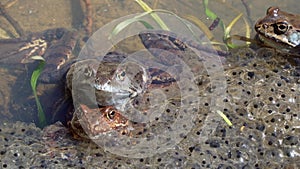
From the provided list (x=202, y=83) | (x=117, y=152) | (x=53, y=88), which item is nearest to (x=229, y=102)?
(x=202, y=83)

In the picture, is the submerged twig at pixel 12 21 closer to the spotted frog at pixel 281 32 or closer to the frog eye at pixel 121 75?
the frog eye at pixel 121 75

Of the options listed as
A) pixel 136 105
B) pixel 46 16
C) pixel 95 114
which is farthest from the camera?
pixel 46 16

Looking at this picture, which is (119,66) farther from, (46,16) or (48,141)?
(46,16)

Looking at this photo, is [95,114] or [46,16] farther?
[46,16]

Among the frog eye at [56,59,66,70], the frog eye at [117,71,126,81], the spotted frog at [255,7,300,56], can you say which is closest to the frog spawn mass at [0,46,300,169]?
the spotted frog at [255,7,300,56]

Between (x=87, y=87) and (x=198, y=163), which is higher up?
(x=87, y=87)

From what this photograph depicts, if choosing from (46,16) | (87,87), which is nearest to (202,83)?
(87,87)

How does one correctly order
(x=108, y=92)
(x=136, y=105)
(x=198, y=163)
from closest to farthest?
(x=198, y=163), (x=136, y=105), (x=108, y=92)

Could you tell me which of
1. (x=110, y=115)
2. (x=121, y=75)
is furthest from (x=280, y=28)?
(x=110, y=115)

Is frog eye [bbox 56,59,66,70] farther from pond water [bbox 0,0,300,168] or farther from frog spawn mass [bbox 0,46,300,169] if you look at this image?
frog spawn mass [bbox 0,46,300,169]
